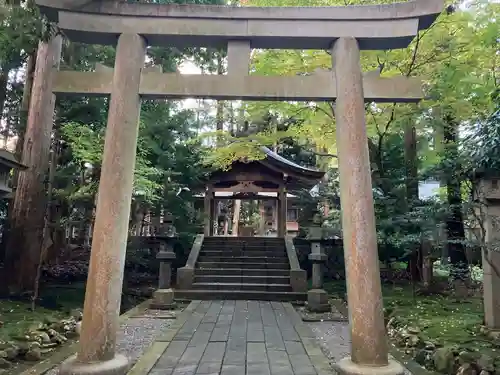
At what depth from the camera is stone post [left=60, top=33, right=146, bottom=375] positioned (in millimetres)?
4242

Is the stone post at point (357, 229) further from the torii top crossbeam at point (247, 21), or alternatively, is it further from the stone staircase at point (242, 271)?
the stone staircase at point (242, 271)

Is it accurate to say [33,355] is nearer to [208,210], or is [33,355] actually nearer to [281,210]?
[208,210]

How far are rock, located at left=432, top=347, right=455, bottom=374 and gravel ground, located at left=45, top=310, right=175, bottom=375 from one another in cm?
382

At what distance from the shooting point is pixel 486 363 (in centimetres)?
477

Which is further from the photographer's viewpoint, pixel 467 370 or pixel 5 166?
pixel 5 166

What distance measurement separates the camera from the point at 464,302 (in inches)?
383

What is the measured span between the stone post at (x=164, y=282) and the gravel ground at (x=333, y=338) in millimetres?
3412

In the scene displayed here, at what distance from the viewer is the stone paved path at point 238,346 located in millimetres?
4621

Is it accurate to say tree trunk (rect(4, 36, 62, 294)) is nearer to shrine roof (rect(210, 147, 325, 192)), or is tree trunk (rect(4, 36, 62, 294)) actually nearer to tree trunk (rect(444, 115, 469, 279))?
shrine roof (rect(210, 147, 325, 192))

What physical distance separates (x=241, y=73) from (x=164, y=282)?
6560 millimetres

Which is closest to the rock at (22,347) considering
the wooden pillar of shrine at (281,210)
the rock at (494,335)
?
the rock at (494,335)

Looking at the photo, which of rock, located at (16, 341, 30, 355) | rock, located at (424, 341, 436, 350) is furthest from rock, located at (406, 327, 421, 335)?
rock, located at (16, 341, 30, 355)

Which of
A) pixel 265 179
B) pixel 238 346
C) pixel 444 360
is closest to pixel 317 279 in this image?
pixel 238 346

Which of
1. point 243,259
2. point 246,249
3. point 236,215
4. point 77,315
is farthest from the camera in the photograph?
point 236,215
